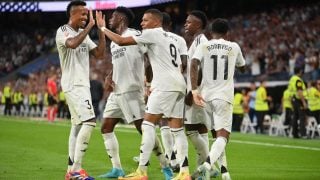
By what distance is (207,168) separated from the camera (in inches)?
351

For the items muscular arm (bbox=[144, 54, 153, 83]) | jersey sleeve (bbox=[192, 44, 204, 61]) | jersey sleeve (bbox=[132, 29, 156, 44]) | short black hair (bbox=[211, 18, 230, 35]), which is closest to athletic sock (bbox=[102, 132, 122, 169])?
muscular arm (bbox=[144, 54, 153, 83])

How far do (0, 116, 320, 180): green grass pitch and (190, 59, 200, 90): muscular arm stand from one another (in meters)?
1.80

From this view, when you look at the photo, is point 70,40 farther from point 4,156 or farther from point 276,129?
point 276,129

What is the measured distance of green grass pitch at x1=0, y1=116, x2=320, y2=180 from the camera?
35.6 feet

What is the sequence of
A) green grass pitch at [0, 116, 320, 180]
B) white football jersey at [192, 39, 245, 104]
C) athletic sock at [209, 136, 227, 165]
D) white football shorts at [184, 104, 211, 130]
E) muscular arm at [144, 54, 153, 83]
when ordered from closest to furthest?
athletic sock at [209, 136, 227, 165]
white football jersey at [192, 39, 245, 104]
white football shorts at [184, 104, 211, 130]
muscular arm at [144, 54, 153, 83]
green grass pitch at [0, 116, 320, 180]

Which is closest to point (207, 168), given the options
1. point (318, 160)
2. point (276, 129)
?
point (318, 160)

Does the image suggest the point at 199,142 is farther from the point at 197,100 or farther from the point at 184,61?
the point at 184,61

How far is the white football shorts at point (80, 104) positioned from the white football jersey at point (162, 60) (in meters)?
1.07

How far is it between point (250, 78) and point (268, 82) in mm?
1727

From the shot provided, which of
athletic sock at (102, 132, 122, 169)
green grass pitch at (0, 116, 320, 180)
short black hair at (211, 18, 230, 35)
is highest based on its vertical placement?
short black hair at (211, 18, 230, 35)

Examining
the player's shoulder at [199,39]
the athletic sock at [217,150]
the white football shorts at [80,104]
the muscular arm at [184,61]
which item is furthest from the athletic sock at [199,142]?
the white football shorts at [80,104]

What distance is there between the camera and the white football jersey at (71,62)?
981cm

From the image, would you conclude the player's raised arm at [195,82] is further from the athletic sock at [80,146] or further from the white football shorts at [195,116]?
the athletic sock at [80,146]

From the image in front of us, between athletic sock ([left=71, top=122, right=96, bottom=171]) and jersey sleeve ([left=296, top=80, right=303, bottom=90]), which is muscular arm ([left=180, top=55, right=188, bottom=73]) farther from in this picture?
jersey sleeve ([left=296, top=80, right=303, bottom=90])
